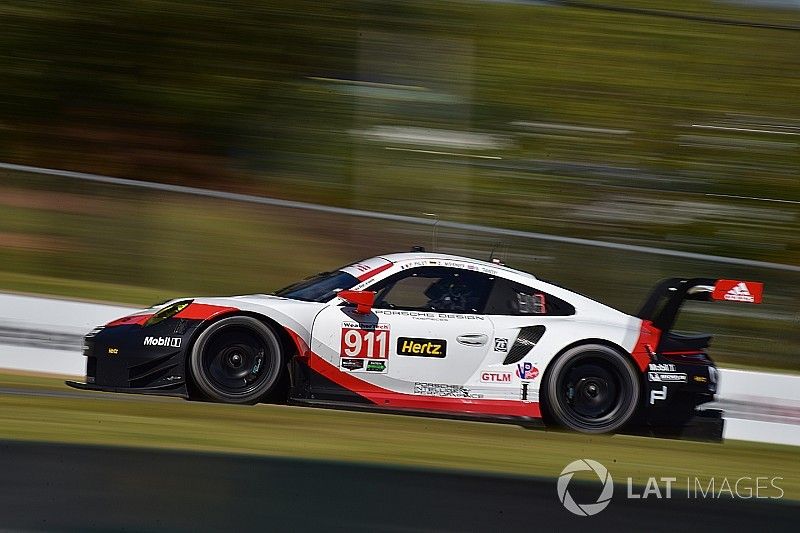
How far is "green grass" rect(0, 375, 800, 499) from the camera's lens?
17.8 ft

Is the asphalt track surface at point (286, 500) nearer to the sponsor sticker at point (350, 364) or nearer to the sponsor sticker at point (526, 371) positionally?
the sponsor sticker at point (350, 364)

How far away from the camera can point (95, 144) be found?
16.0 m

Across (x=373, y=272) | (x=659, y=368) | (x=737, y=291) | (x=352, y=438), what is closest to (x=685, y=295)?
(x=737, y=291)

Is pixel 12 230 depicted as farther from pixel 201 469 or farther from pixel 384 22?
pixel 384 22

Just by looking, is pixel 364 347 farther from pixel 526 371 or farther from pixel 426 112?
pixel 426 112

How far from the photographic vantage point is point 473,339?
7.12 m

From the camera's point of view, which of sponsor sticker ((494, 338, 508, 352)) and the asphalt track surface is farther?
sponsor sticker ((494, 338, 508, 352))

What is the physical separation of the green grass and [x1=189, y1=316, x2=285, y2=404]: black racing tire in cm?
12

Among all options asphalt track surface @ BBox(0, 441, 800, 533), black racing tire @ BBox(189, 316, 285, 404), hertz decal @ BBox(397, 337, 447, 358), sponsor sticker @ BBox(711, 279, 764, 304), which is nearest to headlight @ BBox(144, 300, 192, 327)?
black racing tire @ BBox(189, 316, 285, 404)

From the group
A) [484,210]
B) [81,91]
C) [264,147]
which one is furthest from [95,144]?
[484,210]

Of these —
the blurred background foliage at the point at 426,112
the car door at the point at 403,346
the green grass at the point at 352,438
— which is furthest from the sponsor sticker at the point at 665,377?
the blurred background foliage at the point at 426,112

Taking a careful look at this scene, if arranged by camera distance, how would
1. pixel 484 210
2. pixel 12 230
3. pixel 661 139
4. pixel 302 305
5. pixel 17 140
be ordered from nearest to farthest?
1. pixel 302 305
2. pixel 12 230
3. pixel 484 210
4. pixel 17 140
5. pixel 661 139

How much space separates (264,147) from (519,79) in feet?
16.4

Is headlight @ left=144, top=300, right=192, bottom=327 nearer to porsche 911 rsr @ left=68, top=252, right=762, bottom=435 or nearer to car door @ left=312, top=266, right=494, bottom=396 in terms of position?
porsche 911 rsr @ left=68, top=252, right=762, bottom=435
